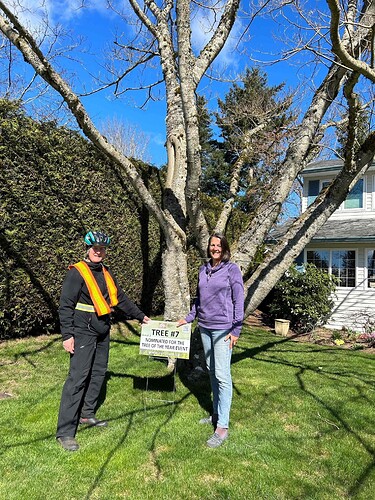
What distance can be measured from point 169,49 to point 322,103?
229cm

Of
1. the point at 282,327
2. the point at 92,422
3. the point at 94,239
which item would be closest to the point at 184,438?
the point at 92,422

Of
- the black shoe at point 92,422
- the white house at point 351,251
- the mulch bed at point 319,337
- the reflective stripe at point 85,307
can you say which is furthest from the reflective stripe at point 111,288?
the white house at point 351,251

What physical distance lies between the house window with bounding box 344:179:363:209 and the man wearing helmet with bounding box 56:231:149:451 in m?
11.4

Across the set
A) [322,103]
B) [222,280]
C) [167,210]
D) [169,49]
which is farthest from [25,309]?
[322,103]

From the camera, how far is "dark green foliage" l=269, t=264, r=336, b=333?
420 inches

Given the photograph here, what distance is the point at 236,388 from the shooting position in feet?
15.6

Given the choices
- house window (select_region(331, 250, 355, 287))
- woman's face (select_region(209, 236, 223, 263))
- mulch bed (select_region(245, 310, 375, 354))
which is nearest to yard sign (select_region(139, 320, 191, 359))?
woman's face (select_region(209, 236, 223, 263))

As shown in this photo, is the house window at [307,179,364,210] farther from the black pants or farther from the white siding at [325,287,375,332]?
the black pants

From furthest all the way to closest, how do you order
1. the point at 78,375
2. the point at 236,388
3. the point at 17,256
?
the point at 17,256 < the point at 236,388 < the point at 78,375

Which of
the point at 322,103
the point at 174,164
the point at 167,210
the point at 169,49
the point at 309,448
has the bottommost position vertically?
the point at 309,448

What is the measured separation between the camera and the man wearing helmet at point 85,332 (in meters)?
3.23

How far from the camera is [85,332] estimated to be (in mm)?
3371

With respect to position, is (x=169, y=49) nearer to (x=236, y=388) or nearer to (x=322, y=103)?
(x=322, y=103)

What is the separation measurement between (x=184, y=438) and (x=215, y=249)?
1753 millimetres
